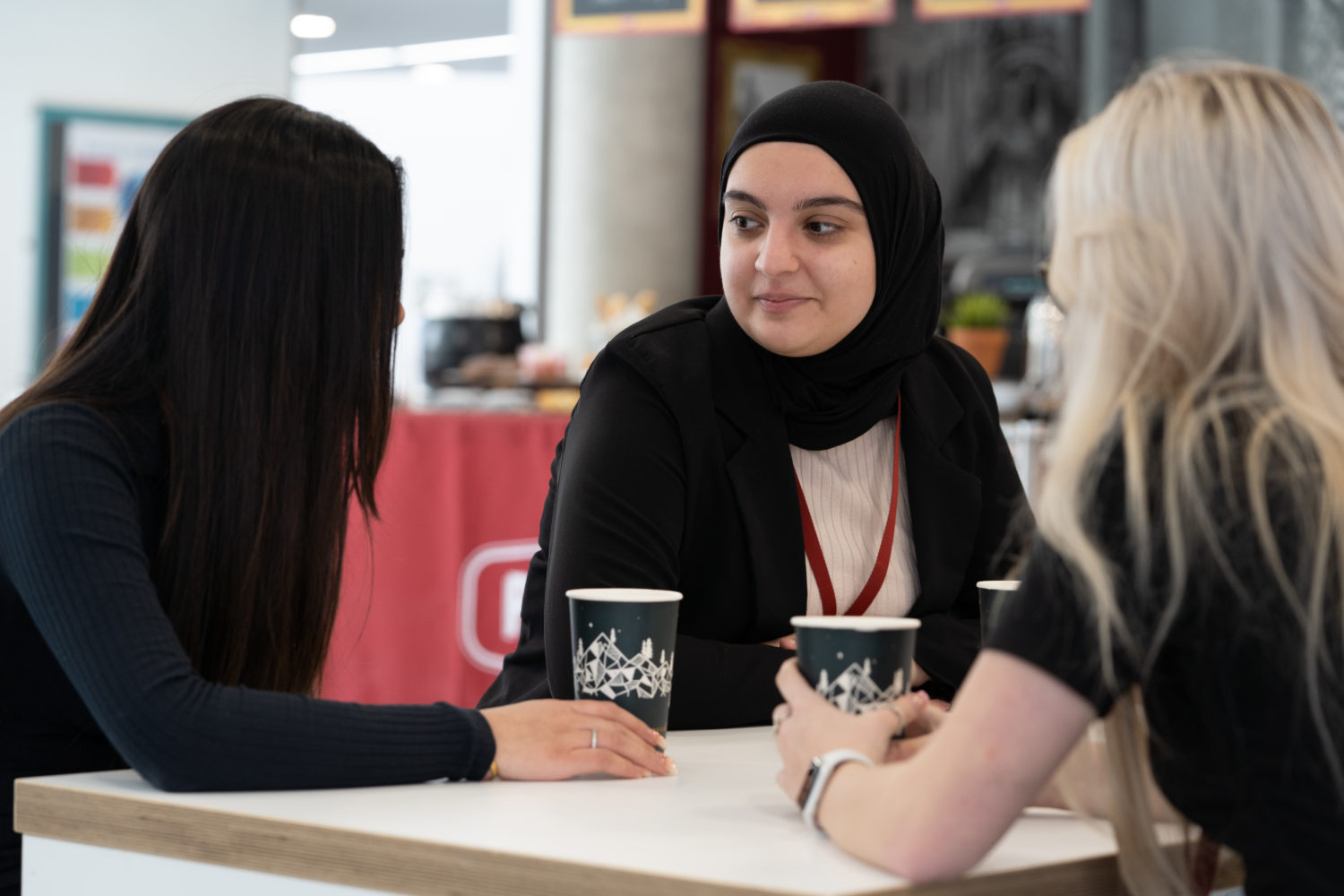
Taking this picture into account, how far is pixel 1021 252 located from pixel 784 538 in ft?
23.9

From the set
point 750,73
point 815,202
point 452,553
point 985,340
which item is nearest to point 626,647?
point 815,202

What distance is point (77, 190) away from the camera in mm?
6945

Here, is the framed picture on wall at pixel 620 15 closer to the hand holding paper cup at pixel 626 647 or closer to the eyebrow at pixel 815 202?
the eyebrow at pixel 815 202

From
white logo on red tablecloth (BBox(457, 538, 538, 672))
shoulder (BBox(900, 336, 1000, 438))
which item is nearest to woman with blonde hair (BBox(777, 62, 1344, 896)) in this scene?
shoulder (BBox(900, 336, 1000, 438))

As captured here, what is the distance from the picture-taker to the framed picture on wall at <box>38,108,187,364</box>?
6879 mm

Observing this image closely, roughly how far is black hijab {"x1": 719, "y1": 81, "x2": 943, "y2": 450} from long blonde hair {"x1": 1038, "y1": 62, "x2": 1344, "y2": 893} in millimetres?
760

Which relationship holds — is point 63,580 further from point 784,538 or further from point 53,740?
point 784,538

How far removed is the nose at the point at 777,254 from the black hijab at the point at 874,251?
104 mm

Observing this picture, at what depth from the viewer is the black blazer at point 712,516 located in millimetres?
1670

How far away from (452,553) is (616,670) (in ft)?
8.94

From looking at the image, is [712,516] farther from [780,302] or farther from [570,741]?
[570,741]

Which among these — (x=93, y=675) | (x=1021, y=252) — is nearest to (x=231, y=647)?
(x=93, y=675)

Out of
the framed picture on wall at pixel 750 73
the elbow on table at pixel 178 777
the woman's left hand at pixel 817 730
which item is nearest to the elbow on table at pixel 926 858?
the woman's left hand at pixel 817 730

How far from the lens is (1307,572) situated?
0.98 m
